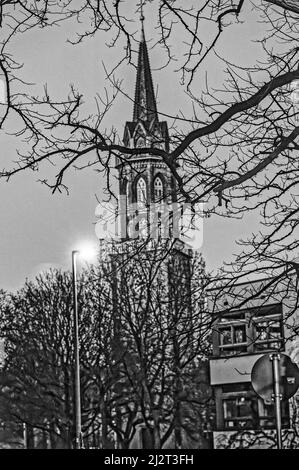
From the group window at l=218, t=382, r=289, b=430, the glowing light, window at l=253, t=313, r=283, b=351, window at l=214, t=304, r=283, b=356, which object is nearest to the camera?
window at l=214, t=304, r=283, b=356

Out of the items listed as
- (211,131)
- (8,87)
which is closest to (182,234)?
(211,131)

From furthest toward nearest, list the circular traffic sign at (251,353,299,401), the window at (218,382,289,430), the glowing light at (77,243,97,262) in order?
the window at (218,382,289,430)
the glowing light at (77,243,97,262)
the circular traffic sign at (251,353,299,401)

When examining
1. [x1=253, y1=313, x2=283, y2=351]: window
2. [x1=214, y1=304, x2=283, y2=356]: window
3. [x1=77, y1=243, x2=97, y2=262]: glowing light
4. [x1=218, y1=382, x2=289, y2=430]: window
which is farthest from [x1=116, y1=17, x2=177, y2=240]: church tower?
[x1=218, y1=382, x2=289, y2=430]: window

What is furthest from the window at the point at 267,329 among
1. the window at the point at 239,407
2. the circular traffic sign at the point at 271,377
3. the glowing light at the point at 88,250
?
the window at the point at 239,407

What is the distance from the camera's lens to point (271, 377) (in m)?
8.18

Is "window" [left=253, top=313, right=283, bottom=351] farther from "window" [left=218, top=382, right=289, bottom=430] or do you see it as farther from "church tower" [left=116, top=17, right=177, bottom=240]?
"window" [left=218, top=382, right=289, bottom=430]

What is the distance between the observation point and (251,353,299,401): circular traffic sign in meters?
8.16

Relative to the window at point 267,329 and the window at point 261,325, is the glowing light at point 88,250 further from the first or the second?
the window at point 267,329

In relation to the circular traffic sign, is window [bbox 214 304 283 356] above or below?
above

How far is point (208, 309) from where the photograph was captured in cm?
775
